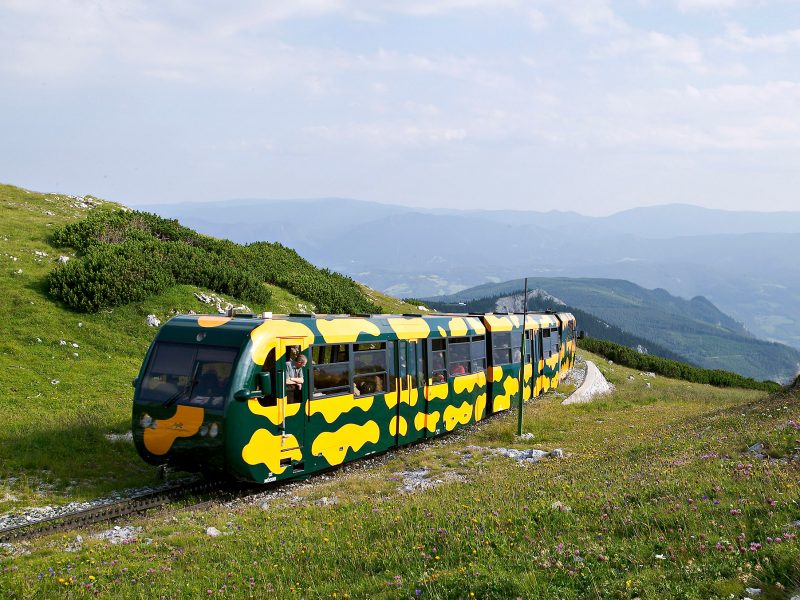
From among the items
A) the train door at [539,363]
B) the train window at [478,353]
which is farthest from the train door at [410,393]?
the train door at [539,363]

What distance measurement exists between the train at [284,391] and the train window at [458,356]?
0.49 metres

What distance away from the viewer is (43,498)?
44.0 ft

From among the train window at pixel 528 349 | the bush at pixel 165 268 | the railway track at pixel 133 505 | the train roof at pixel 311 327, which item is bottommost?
the railway track at pixel 133 505

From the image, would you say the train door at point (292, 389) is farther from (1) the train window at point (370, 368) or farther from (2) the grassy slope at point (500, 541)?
(1) the train window at point (370, 368)

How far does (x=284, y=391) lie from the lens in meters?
14.0

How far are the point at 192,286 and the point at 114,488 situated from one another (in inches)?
692

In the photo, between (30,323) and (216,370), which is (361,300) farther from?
(216,370)

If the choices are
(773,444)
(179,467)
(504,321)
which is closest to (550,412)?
(504,321)

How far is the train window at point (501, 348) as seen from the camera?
2356 centimetres

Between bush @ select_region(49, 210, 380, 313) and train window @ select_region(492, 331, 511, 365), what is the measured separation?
13.5 m

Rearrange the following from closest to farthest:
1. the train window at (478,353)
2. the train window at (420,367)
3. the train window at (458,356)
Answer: the train window at (420,367) → the train window at (458,356) → the train window at (478,353)

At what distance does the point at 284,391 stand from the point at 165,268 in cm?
1869

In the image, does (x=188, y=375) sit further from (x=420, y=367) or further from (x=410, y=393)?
(x=420, y=367)

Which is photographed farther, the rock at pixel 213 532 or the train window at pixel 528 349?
the train window at pixel 528 349
